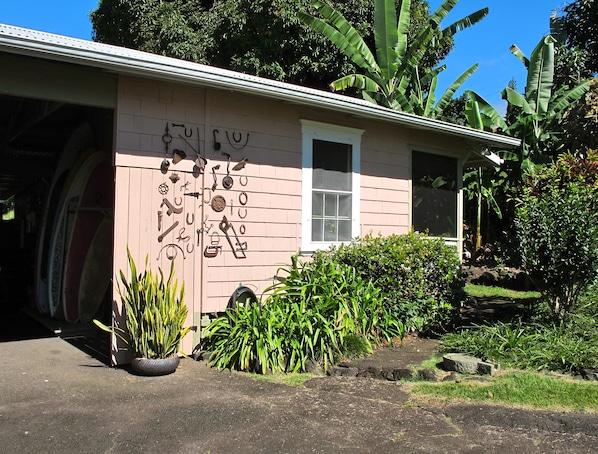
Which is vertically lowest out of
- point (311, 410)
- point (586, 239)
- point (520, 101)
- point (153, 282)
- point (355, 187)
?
point (311, 410)

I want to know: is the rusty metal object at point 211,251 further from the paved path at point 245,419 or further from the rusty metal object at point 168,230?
the paved path at point 245,419

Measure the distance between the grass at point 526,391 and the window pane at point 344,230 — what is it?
3.14 m

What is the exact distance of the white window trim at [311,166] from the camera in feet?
26.1

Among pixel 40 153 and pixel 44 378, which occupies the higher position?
pixel 40 153

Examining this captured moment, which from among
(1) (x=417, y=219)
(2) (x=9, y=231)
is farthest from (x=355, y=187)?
(2) (x=9, y=231)

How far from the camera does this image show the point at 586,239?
666 cm

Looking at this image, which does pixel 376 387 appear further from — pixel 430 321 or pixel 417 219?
pixel 417 219

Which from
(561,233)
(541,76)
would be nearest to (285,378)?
(561,233)

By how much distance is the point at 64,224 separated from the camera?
8602 millimetres

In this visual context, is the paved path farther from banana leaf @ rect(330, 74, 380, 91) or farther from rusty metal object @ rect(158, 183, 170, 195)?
banana leaf @ rect(330, 74, 380, 91)

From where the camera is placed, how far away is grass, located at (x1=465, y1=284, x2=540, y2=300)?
38.3ft

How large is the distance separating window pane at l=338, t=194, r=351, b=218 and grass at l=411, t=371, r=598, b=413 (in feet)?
10.9

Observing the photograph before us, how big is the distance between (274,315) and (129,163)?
2.44 metres

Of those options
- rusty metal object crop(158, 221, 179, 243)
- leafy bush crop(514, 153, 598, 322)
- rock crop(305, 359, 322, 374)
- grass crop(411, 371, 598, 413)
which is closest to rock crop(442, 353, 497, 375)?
grass crop(411, 371, 598, 413)
